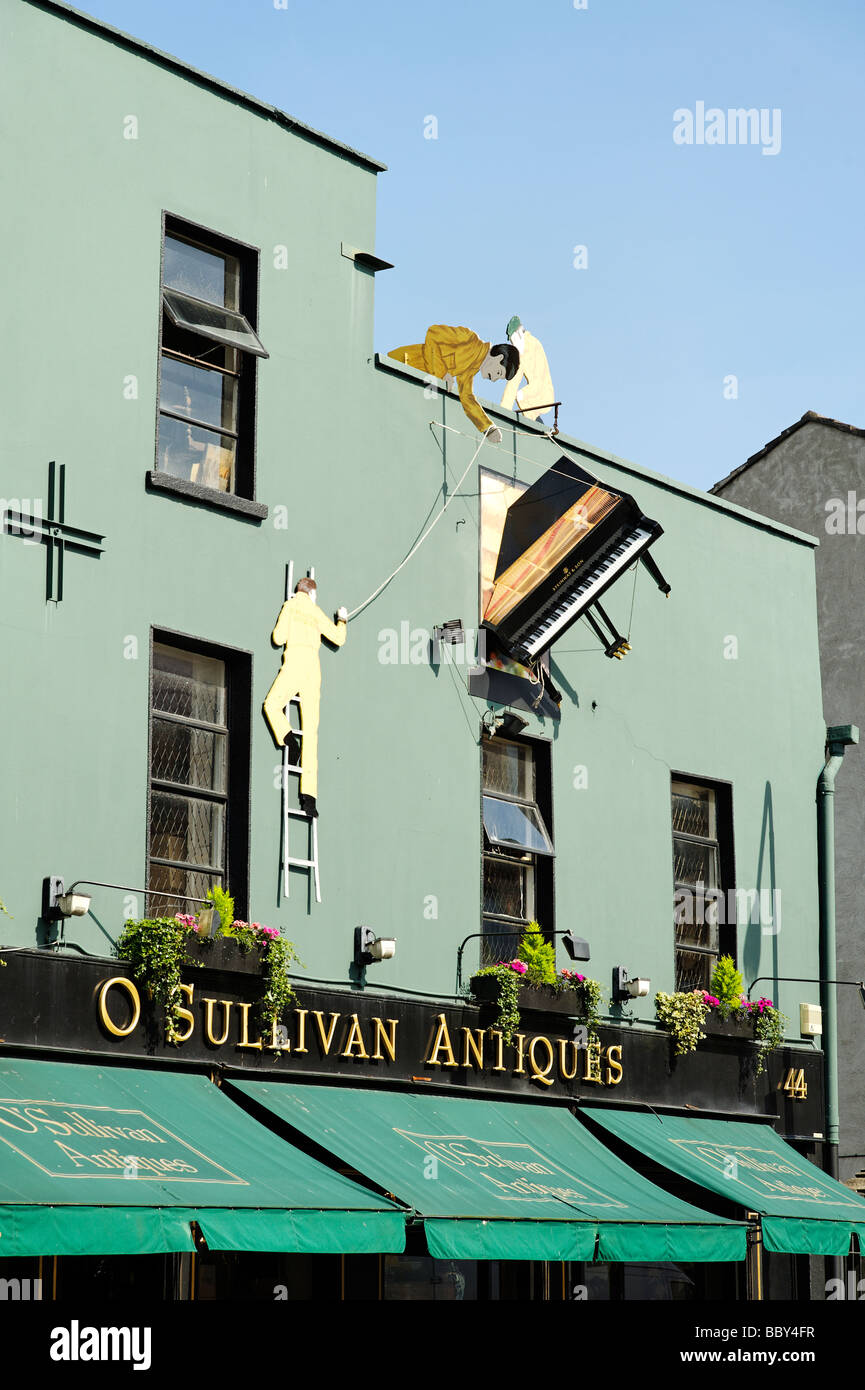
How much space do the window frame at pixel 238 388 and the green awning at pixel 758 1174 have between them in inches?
239

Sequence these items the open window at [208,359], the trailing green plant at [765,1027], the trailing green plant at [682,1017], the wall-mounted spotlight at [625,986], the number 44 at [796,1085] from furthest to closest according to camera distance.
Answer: the number 44 at [796,1085]
the trailing green plant at [765,1027]
the trailing green plant at [682,1017]
the wall-mounted spotlight at [625,986]
the open window at [208,359]

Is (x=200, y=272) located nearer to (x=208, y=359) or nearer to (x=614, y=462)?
(x=208, y=359)

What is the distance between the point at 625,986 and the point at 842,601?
28.5 feet

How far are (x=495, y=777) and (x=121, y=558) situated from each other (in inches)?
176

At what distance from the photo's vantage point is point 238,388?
609 inches

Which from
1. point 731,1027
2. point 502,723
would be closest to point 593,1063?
point 731,1027

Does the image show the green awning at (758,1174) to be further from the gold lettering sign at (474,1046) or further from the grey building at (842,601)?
the grey building at (842,601)

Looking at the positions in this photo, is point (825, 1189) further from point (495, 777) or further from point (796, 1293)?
point (495, 777)

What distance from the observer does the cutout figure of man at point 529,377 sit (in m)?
18.6

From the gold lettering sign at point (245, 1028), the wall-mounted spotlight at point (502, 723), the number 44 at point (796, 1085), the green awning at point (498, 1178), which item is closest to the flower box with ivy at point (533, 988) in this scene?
the green awning at point (498, 1178)

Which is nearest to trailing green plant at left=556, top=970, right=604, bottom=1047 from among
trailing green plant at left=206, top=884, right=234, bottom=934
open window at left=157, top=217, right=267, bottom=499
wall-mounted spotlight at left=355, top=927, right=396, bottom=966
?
wall-mounted spotlight at left=355, top=927, right=396, bottom=966

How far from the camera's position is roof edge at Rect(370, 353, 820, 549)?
54.6 ft

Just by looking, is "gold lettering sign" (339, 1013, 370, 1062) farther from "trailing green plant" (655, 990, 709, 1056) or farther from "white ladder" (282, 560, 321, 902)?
"trailing green plant" (655, 990, 709, 1056)

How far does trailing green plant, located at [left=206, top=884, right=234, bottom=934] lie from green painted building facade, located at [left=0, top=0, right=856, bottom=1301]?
0.48 meters
